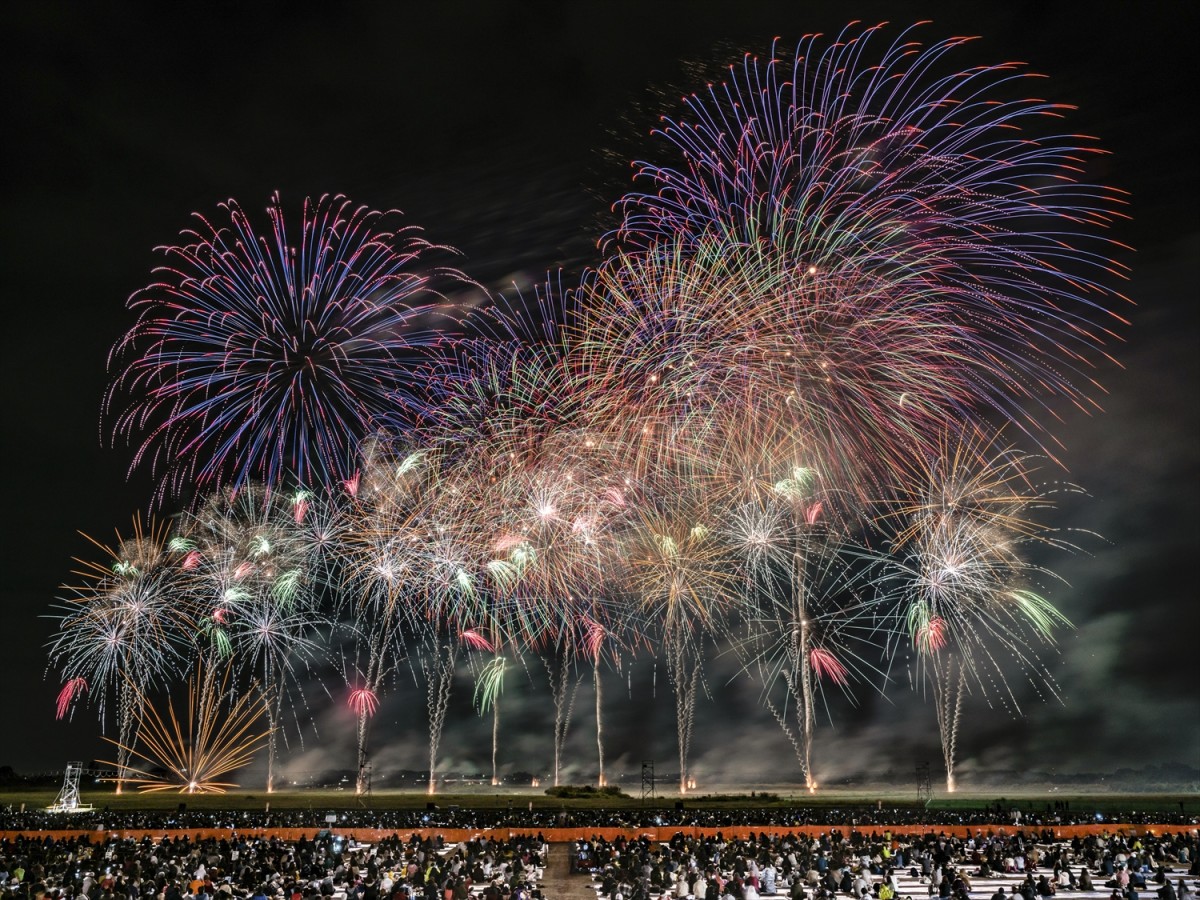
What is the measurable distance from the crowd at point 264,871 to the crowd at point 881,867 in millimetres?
3236

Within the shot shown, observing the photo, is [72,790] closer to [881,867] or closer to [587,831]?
[587,831]

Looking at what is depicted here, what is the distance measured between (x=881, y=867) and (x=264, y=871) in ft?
62.9

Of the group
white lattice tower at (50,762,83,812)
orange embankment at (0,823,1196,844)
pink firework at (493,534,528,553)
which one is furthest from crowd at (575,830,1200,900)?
white lattice tower at (50,762,83,812)

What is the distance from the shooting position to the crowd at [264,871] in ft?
74.9

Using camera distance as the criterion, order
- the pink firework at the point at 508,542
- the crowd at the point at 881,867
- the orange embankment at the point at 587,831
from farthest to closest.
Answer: the pink firework at the point at 508,542, the orange embankment at the point at 587,831, the crowd at the point at 881,867

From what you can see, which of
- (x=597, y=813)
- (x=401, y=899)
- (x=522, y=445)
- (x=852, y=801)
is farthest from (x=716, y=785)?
(x=401, y=899)

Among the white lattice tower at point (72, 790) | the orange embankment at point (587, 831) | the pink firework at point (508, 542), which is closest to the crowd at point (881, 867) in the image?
the orange embankment at point (587, 831)

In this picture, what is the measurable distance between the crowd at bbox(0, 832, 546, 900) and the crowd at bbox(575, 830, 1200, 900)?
10.6 feet

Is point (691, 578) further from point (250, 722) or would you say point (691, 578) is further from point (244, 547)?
point (250, 722)

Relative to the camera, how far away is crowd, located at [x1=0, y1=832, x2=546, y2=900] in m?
22.8

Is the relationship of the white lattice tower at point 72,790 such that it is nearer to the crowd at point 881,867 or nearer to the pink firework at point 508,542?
the pink firework at point 508,542

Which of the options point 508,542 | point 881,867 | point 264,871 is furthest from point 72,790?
point 881,867

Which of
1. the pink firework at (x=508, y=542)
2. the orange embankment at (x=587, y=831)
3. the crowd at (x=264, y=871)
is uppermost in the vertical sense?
the pink firework at (x=508, y=542)

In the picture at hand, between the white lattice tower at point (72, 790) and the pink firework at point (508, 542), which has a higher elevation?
the pink firework at point (508, 542)
